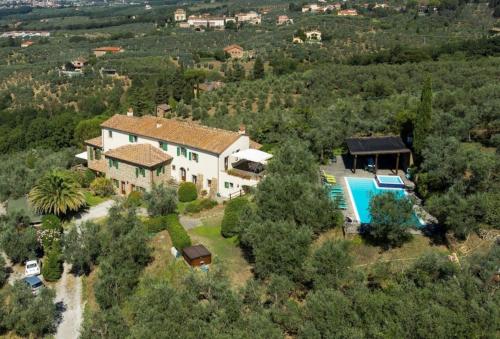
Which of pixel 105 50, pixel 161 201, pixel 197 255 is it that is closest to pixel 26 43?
pixel 105 50

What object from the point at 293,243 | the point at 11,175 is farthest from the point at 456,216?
the point at 11,175

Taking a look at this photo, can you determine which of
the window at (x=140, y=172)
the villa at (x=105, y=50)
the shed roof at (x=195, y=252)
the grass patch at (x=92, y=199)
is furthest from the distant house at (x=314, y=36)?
the shed roof at (x=195, y=252)

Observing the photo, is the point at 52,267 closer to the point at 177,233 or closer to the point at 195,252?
the point at 177,233

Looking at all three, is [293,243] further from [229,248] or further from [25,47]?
[25,47]

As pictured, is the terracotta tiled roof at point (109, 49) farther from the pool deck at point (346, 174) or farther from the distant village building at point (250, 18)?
the pool deck at point (346, 174)

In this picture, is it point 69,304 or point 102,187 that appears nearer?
point 69,304

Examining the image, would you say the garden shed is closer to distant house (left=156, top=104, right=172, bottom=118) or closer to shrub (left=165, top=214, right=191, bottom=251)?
shrub (left=165, top=214, right=191, bottom=251)

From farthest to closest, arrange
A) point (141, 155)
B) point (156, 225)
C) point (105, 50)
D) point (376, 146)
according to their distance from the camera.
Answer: point (105, 50)
point (141, 155)
point (376, 146)
point (156, 225)
